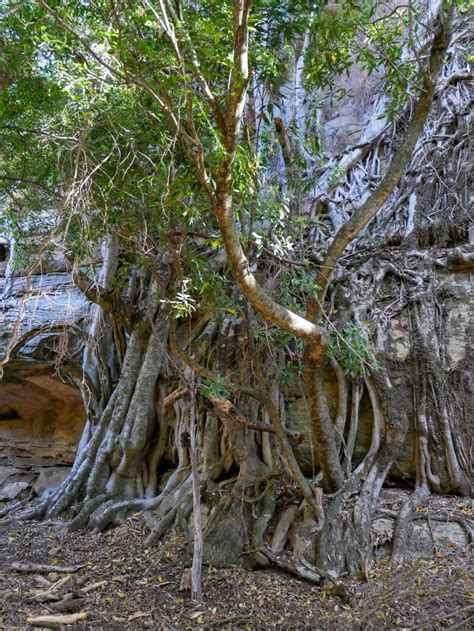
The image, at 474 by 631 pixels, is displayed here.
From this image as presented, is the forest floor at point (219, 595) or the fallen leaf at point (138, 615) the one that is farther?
the fallen leaf at point (138, 615)

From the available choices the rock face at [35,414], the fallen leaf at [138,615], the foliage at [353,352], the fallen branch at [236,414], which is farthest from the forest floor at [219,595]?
the rock face at [35,414]

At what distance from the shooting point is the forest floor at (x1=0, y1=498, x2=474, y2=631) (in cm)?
276

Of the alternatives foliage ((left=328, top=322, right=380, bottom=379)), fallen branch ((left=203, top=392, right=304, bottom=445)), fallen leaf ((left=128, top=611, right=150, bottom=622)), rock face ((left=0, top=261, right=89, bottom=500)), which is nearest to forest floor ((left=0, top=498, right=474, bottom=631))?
fallen leaf ((left=128, top=611, right=150, bottom=622))

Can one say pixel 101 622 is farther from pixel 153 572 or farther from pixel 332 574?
pixel 332 574

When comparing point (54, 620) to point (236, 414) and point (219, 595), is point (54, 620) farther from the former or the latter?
point (236, 414)

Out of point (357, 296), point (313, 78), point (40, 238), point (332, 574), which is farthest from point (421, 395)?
point (40, 238)

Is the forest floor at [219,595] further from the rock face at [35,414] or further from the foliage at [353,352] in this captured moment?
the rock face at [35,414]

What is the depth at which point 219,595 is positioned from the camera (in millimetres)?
3289

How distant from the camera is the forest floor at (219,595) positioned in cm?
276

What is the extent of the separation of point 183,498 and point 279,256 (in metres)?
2.34

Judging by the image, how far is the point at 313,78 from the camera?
388 cm

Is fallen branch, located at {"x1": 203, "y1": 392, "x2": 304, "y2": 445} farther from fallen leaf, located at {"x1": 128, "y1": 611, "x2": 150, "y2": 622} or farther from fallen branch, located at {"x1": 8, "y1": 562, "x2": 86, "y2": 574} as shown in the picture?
fallen branch, located at {"x1": 8, "y1": 562, "x2": 86, "y2": 574}

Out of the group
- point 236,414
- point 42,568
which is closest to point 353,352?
point 236,414

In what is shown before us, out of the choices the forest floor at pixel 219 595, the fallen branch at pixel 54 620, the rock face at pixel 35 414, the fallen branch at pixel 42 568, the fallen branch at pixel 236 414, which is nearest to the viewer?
the forest floor at pixel 219 595
